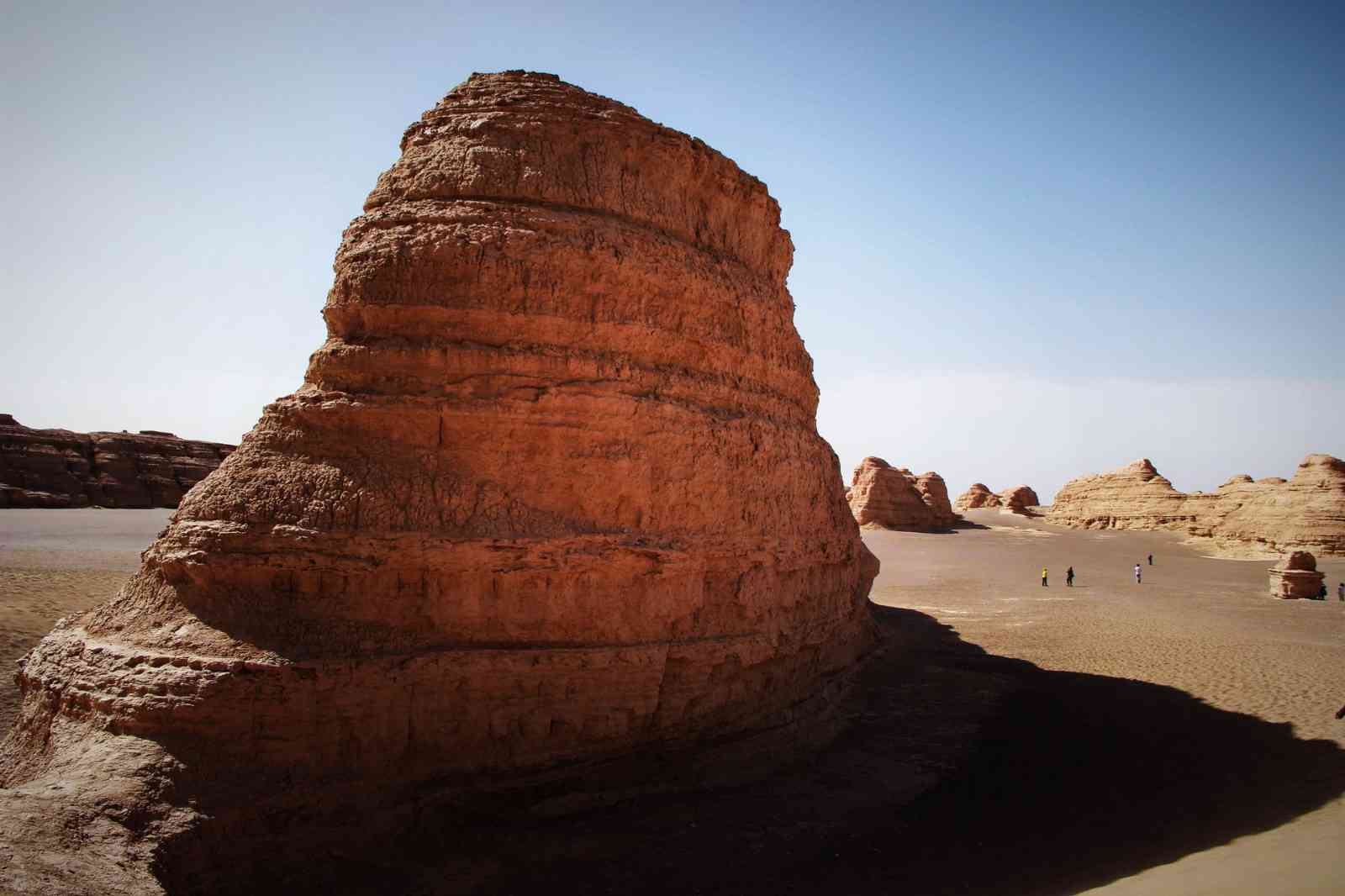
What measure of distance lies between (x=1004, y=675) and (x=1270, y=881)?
9.15 m

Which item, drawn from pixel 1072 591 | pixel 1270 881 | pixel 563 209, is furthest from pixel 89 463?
pixel 1270 881

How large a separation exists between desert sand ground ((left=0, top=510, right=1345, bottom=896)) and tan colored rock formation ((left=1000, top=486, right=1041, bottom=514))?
158ft

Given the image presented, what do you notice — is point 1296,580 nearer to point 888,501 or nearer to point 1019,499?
point 888,501

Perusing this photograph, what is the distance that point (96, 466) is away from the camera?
3816 centimetres

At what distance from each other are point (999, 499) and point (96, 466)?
207 ft

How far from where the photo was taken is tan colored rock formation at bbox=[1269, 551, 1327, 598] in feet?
88.9

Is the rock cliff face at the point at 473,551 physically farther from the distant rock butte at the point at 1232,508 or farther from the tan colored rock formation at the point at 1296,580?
the distant rock butte at the point at 1232,508

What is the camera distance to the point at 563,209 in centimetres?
912

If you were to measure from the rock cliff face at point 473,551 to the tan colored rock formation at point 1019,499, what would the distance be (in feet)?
202

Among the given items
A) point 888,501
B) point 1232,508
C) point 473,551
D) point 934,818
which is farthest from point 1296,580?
point 473,551

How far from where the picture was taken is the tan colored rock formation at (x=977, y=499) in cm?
6975

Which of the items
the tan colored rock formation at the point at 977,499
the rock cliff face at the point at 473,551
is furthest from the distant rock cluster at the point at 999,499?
the rock cliff face at the point at 473,551

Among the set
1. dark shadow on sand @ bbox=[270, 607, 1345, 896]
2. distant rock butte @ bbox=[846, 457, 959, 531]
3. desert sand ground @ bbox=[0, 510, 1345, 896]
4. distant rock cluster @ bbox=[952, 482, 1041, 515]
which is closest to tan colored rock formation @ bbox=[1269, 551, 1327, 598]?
desert sand ground @ bbox=[0, 510, 1345, 896]

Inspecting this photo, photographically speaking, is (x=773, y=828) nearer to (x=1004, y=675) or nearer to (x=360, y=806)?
(x=360, y=806)
